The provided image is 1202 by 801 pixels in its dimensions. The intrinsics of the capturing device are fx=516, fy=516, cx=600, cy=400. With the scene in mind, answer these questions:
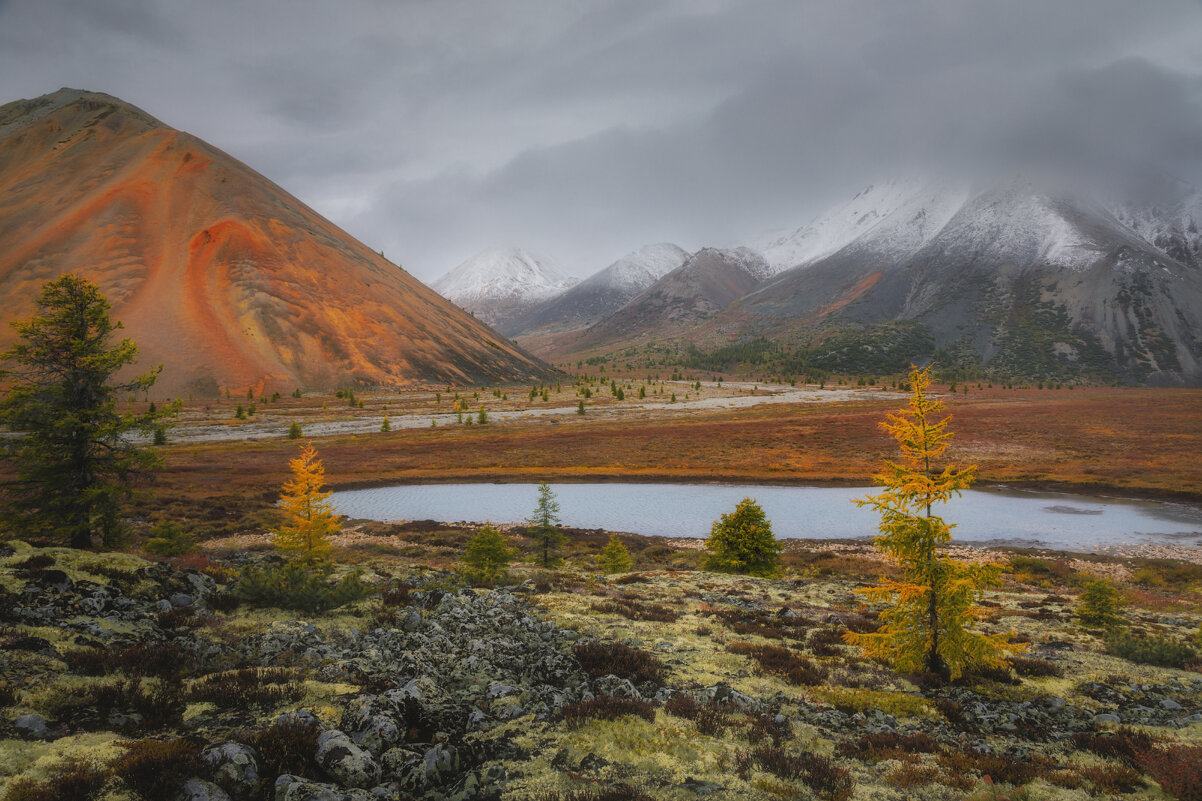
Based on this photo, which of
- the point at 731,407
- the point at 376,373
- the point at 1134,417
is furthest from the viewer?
the point at 376,373

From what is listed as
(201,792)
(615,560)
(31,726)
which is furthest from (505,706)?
(615,560)

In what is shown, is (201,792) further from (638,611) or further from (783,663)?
(638,611)

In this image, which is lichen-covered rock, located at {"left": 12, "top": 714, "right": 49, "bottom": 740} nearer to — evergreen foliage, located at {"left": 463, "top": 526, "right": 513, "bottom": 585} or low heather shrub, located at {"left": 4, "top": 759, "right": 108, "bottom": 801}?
low heather shrub, located at {"left": 4, "top": 759, "right": 108, "bottom": 801}

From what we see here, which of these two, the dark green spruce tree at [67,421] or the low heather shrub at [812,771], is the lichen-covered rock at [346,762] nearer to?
the low heather shrub at [812,771]

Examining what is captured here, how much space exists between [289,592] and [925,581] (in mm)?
15408

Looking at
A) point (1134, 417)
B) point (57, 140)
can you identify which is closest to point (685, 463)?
point (1134, 417)

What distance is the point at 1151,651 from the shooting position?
13.4 metres

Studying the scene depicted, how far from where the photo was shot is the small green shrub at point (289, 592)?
13023 millimetres

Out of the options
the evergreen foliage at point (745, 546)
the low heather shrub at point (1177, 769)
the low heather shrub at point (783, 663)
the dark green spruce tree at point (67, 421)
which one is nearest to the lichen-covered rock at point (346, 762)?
the low heather shrub at point (783, 663)

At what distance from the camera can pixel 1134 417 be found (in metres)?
79.6

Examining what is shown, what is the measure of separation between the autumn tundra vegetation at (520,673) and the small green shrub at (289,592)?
7 centimetres

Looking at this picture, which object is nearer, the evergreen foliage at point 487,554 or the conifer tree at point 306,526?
the conifer tree at point 306,526

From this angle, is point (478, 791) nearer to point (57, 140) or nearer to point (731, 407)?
point (731, 407)

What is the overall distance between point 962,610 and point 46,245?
613 ft
